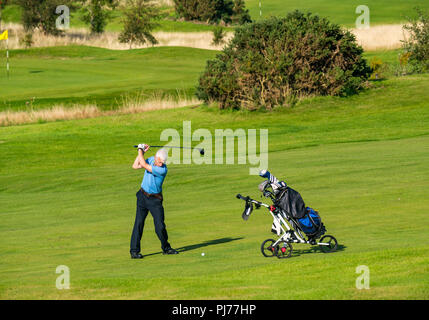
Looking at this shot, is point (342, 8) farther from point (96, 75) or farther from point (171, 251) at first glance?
point (171, 251)

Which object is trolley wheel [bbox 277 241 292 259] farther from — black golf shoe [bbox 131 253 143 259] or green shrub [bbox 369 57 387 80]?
green shrub [bbox 369 57 387 80]

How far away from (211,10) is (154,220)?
83.2 meters

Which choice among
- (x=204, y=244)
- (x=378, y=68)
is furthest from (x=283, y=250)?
(x=378, y=68)

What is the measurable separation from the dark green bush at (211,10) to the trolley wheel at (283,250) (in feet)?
273

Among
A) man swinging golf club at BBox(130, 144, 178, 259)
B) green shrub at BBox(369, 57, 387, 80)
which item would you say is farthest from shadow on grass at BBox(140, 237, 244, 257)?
green shrub at BBox(369, 57, 387, 80)

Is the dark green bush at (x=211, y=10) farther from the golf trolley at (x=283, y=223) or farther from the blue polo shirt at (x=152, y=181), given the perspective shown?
the golf trolley at (x=283, y=223)

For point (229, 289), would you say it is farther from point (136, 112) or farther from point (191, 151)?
point (136, 112)

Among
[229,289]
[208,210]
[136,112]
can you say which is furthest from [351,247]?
[136,112]

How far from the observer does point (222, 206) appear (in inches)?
727

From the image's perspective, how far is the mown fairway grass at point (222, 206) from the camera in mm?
10797

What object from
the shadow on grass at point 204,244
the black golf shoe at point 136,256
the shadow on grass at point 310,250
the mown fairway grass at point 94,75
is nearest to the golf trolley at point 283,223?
the shadow on grass at point 310,250

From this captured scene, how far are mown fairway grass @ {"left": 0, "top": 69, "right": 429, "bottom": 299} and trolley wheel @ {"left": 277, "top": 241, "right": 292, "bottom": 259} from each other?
0.35ft
